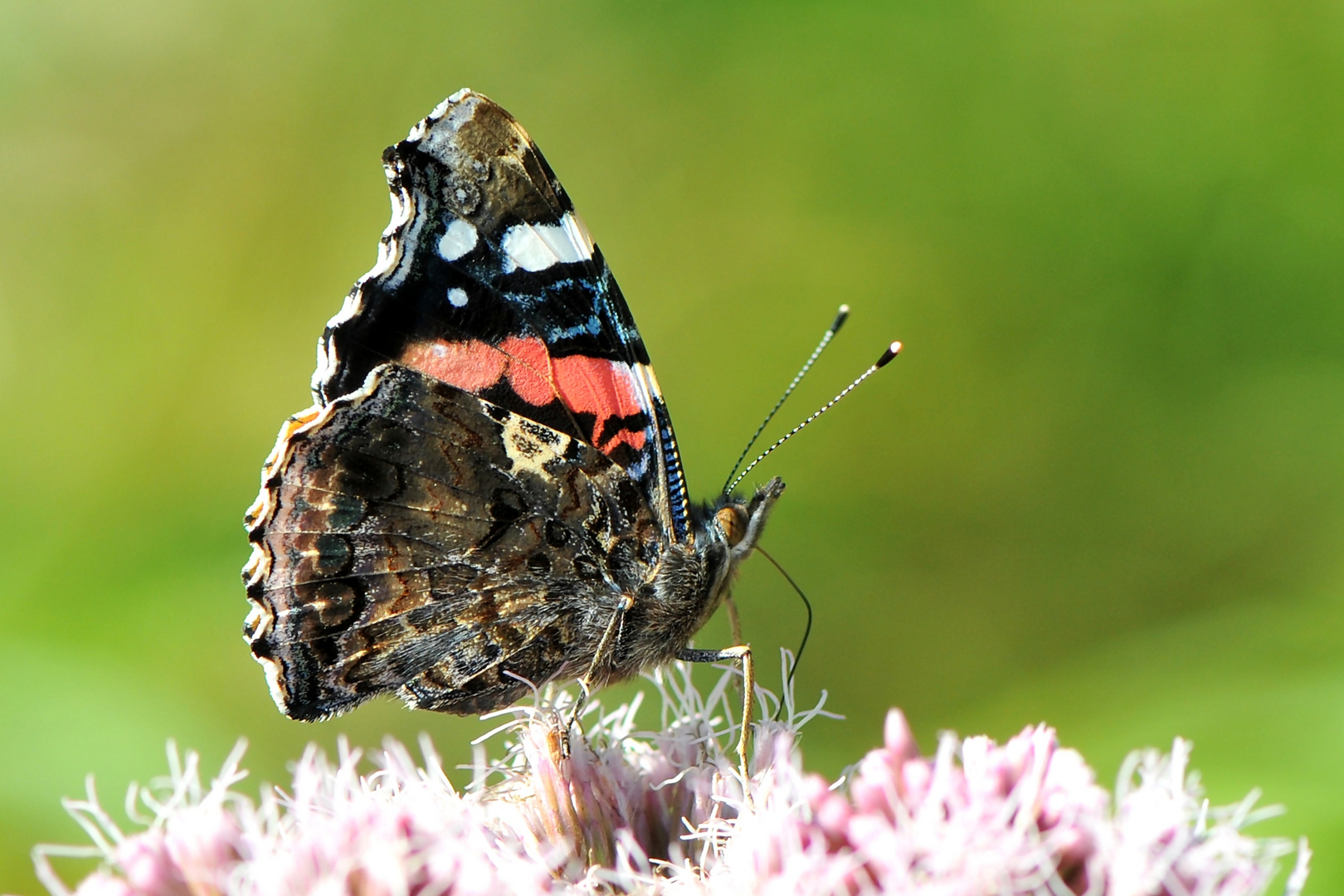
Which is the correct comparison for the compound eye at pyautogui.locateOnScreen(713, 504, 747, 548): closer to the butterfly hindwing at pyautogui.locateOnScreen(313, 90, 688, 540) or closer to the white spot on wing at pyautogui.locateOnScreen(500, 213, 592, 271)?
the butterfly hindwing at pyautogui.locateOnScreen(313, 90, 688, 540)

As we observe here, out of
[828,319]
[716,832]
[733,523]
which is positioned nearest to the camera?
[716,832]

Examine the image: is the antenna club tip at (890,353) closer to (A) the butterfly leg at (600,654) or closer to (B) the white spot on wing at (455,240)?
(A) the butterfly leg at (600,654)

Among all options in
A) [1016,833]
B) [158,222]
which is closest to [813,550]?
[1016,833]

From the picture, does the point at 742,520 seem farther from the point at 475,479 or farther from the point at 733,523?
the point at 475,479

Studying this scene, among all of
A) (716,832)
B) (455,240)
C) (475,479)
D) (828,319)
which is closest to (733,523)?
(475,479)

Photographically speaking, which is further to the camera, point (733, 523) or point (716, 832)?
point (733, 523)

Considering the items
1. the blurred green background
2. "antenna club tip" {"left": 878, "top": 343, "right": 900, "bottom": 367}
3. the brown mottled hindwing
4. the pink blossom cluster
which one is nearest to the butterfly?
the brown mottled hindwing

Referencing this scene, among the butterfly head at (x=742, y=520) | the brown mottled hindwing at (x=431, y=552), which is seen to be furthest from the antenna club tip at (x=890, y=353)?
the brown mottled hindwing at (x=431, y=552)
